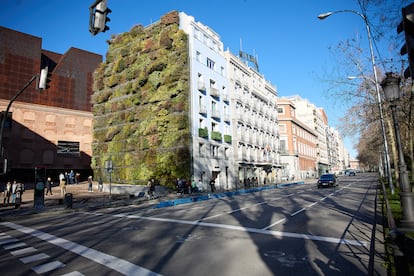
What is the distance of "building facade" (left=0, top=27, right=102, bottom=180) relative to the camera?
41438 millimetres

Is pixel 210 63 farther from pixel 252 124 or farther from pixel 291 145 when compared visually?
pixel 291 145

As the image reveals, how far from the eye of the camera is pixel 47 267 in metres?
5.48

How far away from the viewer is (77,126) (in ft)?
158

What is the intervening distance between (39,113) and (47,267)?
1823 inches

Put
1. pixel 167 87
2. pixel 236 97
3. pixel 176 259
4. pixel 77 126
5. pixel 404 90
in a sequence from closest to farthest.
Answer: pixel 176 259 < pixel 404 90 < pixel 167 87 < pixel 236 97 < pixel 77 126

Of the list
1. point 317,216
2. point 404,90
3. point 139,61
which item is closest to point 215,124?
point 139,61

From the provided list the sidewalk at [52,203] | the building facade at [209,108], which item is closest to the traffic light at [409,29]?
the sidewalk at [52,203]

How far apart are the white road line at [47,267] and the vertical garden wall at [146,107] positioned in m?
23.2

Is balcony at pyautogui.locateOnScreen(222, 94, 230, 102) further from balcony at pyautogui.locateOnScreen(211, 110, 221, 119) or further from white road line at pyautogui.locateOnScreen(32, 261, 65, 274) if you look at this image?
white road line at pyautogui.locateOnScreen(32, 261, 65, 274)

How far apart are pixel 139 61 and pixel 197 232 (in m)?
31.1

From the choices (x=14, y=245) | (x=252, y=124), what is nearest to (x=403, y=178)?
(x=14, y=245)

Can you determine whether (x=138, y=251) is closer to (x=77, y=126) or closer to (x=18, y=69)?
(x=77, y=126)

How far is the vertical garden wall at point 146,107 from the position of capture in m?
29.8

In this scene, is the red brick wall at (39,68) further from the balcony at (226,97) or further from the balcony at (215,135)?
the balcony at (215,135)
